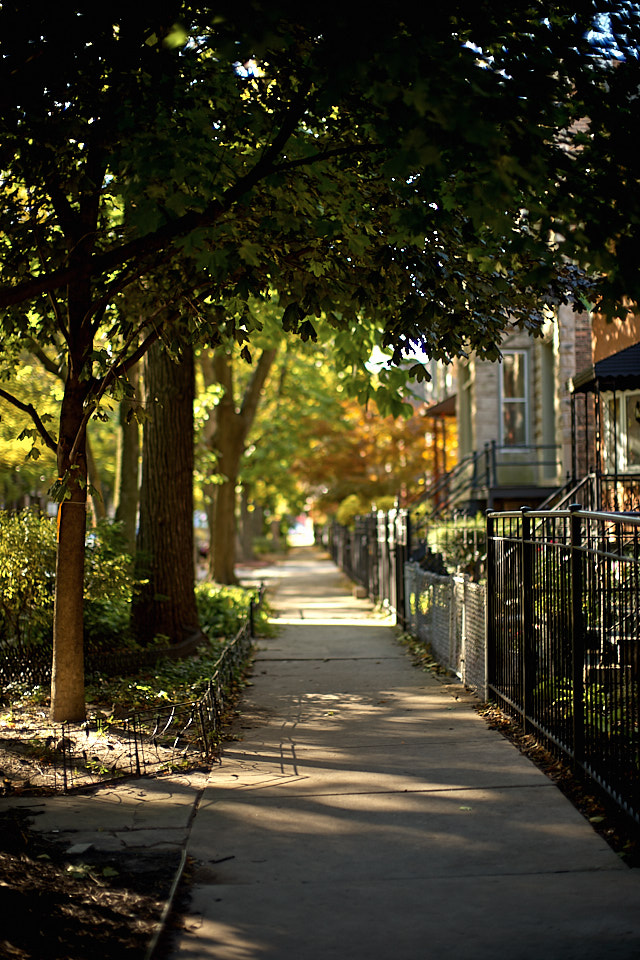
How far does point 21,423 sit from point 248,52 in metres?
8.63

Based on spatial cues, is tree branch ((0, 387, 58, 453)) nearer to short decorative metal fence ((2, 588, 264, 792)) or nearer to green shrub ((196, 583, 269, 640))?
short decorative metal fence ((2, 588, 264, 792))

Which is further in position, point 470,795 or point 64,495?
point 64,495

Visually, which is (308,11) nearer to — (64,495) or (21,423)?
(64,495)

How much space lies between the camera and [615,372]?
13.3 m

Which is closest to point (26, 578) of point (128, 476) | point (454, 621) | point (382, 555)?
point (454, 621)

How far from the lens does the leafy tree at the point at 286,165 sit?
495 centimetres

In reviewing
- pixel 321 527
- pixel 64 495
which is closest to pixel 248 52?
pixel 64 495

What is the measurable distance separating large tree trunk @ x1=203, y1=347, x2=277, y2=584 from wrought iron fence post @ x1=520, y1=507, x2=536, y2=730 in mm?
16506

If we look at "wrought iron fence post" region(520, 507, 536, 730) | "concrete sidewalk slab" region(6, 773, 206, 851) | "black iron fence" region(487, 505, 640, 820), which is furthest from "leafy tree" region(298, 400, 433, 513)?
"concrete sidewalk slab" region(6, 773, 206, 851)

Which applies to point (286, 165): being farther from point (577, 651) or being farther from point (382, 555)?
point (382, 555)

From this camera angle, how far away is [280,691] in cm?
1027

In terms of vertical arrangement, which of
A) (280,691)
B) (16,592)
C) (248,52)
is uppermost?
(248,52)

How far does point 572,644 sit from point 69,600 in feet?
13.8

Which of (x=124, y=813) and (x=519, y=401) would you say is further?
(x=519, y=401)
